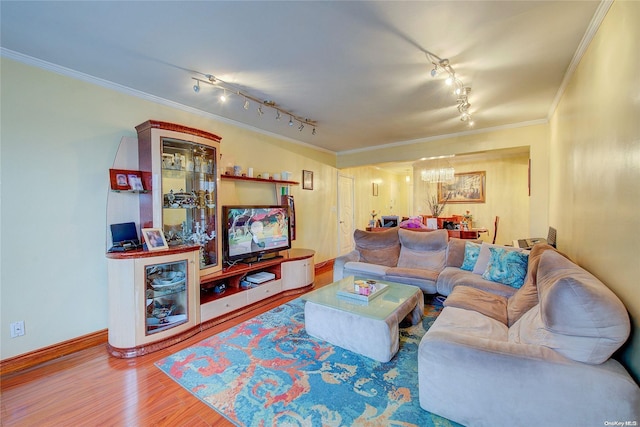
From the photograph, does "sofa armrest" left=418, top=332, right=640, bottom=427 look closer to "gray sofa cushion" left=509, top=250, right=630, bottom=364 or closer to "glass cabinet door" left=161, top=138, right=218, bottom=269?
"gray sofa cushion" left=509, top=250, right=630, bottom=364

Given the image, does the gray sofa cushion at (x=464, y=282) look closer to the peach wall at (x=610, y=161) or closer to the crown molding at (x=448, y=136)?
the peach wall at (x=610, y=161)

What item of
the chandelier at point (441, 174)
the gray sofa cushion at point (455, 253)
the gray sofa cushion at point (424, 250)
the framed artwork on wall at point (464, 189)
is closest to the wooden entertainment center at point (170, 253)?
the gray sofa cushion at point (424, 250)

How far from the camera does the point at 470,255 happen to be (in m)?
3.33

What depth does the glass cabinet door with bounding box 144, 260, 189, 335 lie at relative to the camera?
8.27ft

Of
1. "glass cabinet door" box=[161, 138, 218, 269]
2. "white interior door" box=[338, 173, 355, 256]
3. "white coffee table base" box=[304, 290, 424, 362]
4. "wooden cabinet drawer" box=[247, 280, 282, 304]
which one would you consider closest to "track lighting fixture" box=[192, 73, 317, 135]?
"glass cabinet door" box=[161, 138, 218, 269]

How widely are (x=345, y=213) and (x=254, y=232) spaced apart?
321 centimetres

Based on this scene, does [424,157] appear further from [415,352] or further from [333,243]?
[415,352]

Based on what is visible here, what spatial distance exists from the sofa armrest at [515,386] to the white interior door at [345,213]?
462 centimetres

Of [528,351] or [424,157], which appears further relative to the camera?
[424,157]

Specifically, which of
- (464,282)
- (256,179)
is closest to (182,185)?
(256,179)

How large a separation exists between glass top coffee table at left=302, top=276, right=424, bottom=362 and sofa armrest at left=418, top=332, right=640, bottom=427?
52cm

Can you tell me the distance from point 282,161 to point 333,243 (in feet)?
7.70

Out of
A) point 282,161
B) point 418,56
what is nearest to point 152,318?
point 282,161

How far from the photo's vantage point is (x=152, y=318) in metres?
2.56
